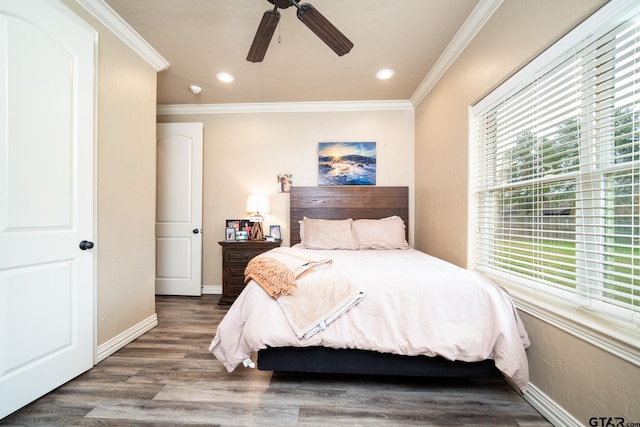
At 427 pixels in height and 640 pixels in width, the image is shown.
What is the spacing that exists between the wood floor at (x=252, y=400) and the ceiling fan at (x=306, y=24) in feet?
7.20

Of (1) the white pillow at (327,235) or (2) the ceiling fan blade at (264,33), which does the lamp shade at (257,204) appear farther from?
(2) the ceiling fan blade at (264,33)

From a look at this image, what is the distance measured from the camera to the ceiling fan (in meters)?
1.51

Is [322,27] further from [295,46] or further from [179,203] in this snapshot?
[179,203]

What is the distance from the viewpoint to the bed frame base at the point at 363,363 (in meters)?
1.56

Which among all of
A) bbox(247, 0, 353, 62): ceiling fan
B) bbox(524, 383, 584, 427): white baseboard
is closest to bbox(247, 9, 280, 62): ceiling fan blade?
bbox(247, 0, 353, 62): ceiling fan

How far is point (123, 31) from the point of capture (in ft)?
7.04

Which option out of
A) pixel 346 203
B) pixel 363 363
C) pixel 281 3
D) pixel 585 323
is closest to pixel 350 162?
pixel 346 203

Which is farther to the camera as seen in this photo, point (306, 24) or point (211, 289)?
point (211, 289)

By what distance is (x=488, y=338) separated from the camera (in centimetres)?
149

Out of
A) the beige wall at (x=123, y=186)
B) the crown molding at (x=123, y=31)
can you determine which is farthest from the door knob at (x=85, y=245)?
the crown molding at (x=123, y=31)

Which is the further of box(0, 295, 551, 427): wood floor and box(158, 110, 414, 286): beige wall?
box(158, 110, 414, 286): beige wall

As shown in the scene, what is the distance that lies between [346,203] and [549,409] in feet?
8.43

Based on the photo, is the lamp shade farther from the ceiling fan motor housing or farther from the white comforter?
the ceiling fan motor housing

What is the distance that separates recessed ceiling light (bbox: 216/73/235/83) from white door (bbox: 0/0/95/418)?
116 centimetres
